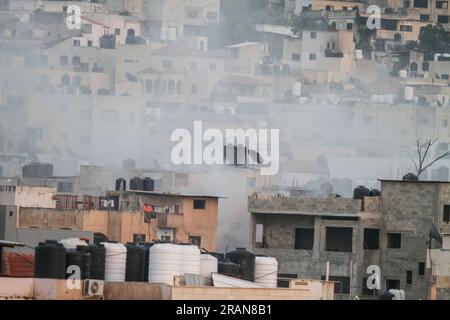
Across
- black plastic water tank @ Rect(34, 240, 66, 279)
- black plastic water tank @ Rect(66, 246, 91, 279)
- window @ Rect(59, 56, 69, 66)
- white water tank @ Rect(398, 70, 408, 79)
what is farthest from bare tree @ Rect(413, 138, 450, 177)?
black plastic water tank @ Rect(34, 240, 66, 279)

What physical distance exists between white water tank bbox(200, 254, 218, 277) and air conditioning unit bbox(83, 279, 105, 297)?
7.38ft

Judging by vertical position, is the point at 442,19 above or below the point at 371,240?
above

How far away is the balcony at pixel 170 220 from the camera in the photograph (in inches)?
1708

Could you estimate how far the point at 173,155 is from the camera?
3137 inches

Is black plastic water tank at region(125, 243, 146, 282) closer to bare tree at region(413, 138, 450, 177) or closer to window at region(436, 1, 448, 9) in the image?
bare tree at region(413, 138, 450, 177)

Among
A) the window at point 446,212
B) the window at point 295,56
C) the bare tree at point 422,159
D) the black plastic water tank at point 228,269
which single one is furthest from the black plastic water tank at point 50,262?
the window at point 295,56

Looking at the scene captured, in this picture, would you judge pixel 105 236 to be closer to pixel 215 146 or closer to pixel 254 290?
pixel 254 290

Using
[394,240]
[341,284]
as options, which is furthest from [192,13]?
[341,284]

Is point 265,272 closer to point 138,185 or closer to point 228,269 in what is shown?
point 228,269

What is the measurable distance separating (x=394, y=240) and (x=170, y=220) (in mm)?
3340

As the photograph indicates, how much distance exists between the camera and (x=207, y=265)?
3153cm

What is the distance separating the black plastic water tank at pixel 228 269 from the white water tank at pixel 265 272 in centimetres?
37

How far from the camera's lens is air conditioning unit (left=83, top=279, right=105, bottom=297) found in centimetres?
2853
